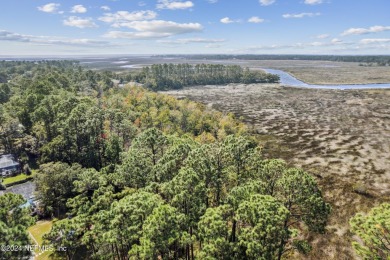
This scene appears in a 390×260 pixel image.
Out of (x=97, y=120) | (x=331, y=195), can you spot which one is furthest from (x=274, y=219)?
(x=97, y=120)

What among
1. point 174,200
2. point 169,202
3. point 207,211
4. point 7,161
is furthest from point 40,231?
point 7,161

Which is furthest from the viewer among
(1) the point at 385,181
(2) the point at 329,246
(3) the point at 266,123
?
(3) the point at 266,123

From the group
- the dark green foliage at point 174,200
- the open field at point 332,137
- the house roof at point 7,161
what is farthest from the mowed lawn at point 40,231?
the open field at point 332,137

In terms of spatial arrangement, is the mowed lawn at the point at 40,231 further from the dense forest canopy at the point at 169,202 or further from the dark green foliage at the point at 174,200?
the dark green foliage at the point at 174,200

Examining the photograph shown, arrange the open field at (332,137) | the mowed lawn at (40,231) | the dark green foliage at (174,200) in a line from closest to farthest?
1. the dark green foliage at (174,200)
2. the mowed lawn at (40,231)
3. the open field at (332,137)

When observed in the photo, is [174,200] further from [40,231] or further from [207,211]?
[40,231]

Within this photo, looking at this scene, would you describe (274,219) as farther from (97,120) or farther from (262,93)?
(262,93)

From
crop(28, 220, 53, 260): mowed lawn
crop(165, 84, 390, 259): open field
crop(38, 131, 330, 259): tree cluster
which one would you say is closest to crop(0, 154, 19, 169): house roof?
crop(28, 220, 53, 260): mowed lawn
